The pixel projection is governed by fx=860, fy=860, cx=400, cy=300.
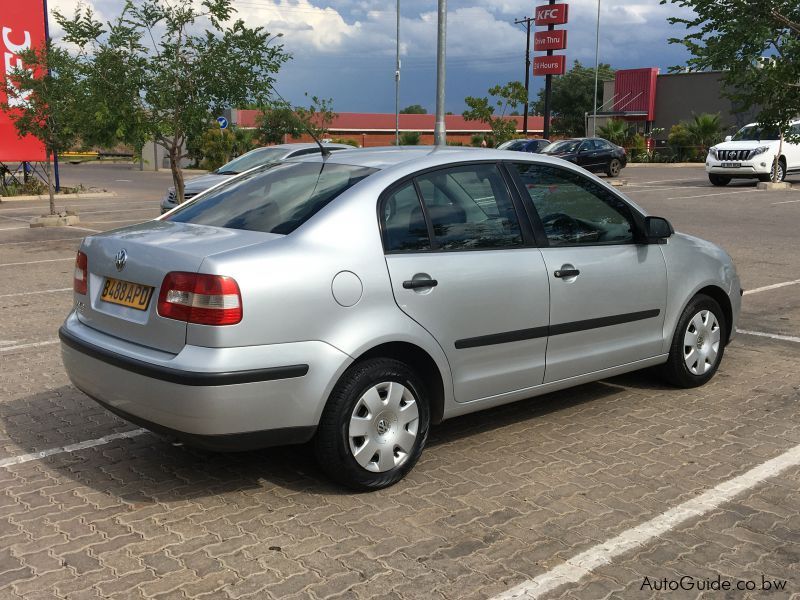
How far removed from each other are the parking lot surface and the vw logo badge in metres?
1.12

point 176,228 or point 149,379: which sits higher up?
point 176,228

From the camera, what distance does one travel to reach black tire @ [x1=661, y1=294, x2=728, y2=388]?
19.0 feet

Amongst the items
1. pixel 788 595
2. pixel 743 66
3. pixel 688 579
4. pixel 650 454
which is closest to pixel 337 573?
pixel 688 579

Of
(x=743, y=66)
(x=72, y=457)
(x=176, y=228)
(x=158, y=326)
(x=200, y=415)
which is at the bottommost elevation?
(x=72, y=457)

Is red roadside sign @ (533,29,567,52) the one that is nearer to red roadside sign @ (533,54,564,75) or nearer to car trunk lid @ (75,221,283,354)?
red roadside sign @ (533,54,564,75)

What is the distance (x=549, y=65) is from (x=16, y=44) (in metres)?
28.5

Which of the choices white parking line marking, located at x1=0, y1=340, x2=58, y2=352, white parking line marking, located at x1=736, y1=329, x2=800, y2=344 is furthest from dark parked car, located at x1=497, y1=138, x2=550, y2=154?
white parking line marking, located at x1=0, y1=340, x2=58, y2=352

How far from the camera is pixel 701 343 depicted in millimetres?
5992

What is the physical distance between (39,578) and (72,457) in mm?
1404

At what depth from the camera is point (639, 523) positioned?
392 cm

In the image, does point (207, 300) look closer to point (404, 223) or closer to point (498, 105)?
point (404, 223)

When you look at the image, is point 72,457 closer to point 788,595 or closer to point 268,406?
point 268,406

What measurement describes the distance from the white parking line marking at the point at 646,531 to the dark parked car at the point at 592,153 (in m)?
27.7

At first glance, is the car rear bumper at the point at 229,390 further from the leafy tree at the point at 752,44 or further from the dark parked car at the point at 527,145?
the dark parked car at the point at 527,145
